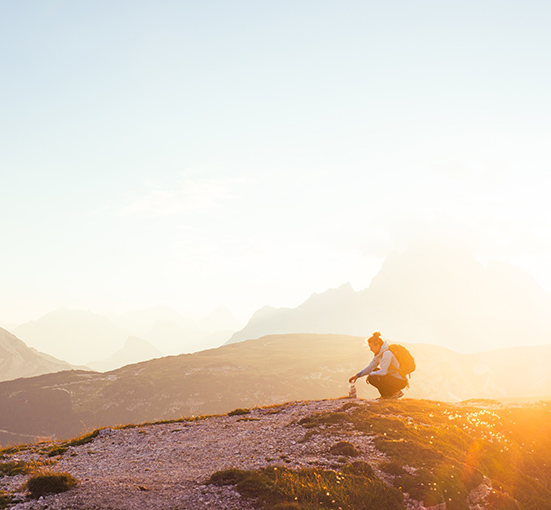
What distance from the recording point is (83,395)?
187250mm

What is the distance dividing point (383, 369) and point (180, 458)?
37.6ft

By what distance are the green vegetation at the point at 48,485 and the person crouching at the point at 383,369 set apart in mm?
14028

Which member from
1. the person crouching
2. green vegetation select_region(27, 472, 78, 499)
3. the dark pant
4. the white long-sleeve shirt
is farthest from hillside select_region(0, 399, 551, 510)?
the white long-sleeve shirt

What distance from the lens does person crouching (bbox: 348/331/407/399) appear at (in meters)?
21.3

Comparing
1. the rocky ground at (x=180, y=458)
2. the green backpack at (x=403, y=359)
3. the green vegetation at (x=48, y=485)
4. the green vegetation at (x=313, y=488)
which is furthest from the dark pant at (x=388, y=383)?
the green vegetation at (x=48, y=485)

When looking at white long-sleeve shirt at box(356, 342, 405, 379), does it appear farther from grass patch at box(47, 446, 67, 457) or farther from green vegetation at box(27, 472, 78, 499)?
grass patch at box(47, 446, 67, 457)

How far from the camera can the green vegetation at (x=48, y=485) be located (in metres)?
12.0

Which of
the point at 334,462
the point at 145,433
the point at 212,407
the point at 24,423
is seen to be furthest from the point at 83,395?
the point at 334,462

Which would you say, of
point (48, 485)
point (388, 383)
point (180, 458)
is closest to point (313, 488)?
point (180, 458)

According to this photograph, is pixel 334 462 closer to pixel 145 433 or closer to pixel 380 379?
pixel 380 379

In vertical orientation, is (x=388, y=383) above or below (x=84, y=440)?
above

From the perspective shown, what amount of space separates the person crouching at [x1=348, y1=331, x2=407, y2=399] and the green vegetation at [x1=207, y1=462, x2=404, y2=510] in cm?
820

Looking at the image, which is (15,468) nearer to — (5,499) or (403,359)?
(5,499)

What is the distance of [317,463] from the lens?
48.2 ft
